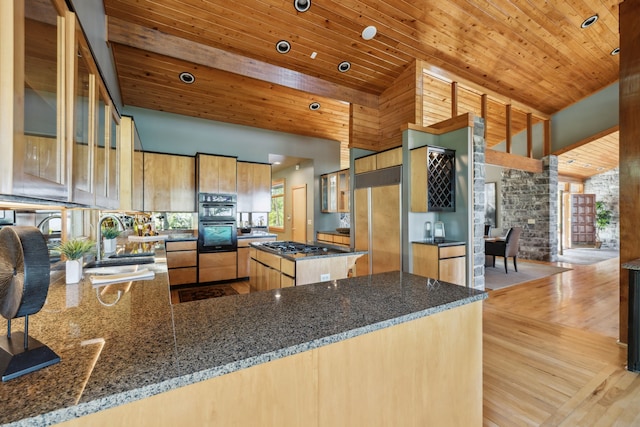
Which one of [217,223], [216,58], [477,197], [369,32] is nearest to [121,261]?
[217,223]

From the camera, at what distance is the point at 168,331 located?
887 millimetres

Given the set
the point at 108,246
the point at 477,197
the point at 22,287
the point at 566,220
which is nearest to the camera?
the point at 22,287

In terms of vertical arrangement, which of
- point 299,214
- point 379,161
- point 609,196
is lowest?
point 299,214

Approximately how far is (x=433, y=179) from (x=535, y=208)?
5.37 m

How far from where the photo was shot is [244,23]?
3682 mm

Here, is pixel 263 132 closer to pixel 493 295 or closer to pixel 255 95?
pixel 255 95

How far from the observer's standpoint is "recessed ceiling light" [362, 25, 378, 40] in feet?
12.9

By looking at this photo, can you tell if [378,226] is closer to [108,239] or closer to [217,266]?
[217,266]

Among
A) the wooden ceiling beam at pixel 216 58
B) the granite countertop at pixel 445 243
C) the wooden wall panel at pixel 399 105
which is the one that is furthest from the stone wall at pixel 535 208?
the wooden ceiling beam at pixel 216 58

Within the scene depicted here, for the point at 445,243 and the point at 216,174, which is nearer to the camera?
the point at 445,243

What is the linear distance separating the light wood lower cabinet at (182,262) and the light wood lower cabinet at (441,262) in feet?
12.0

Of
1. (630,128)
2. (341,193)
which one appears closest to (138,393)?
(630,128)

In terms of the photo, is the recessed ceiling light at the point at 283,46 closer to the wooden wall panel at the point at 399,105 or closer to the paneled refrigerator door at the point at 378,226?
the wooden wall panel at the point at 399,105

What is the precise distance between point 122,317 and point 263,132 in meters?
5.79
